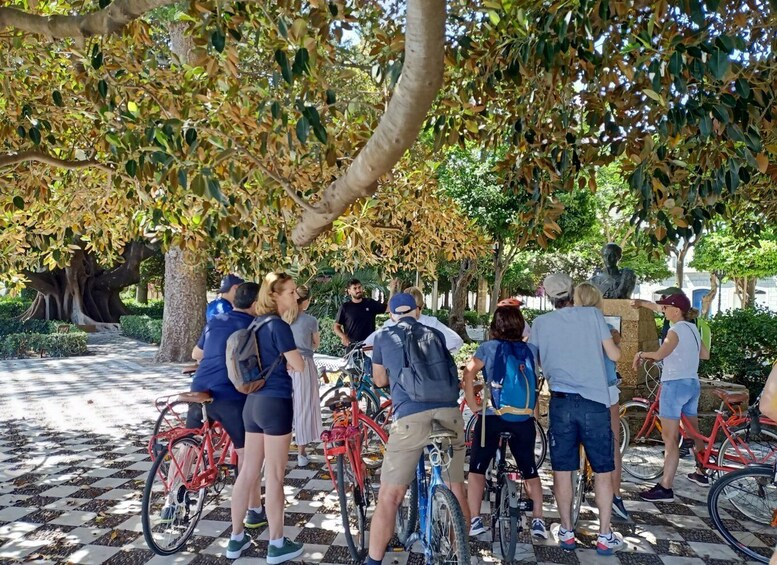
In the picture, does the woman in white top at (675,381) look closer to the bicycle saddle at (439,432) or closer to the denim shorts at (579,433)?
the denim shorts at (579,433)

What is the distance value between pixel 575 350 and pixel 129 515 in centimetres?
384

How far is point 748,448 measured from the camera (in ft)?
18.1

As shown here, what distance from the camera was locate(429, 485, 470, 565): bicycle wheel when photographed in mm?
3359

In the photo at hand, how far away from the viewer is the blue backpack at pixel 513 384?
4.15 metres

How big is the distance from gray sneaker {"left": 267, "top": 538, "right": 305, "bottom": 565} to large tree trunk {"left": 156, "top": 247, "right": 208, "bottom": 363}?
1181cm

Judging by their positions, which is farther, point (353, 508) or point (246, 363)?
point (353, 508)

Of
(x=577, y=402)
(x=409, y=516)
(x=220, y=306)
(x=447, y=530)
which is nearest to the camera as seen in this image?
(x=447, y=530)

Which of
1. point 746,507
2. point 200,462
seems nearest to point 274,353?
point 200,462

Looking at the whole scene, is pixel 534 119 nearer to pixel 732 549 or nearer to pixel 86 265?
pixel 732 549

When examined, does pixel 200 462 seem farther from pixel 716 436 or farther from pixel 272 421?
pixel 716 436

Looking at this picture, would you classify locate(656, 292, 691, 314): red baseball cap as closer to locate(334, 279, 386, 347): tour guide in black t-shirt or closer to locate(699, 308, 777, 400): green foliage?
locate(334, 279, 386, 347): tour guide in black t-shirt

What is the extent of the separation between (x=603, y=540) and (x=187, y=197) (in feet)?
15.3

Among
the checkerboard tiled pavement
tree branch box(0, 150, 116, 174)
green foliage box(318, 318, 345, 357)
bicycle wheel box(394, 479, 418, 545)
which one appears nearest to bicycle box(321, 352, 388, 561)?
the checkerboard tiled pavement

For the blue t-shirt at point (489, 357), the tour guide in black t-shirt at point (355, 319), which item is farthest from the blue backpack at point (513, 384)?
the tour guide in black t-shirt at point (355, 319)
